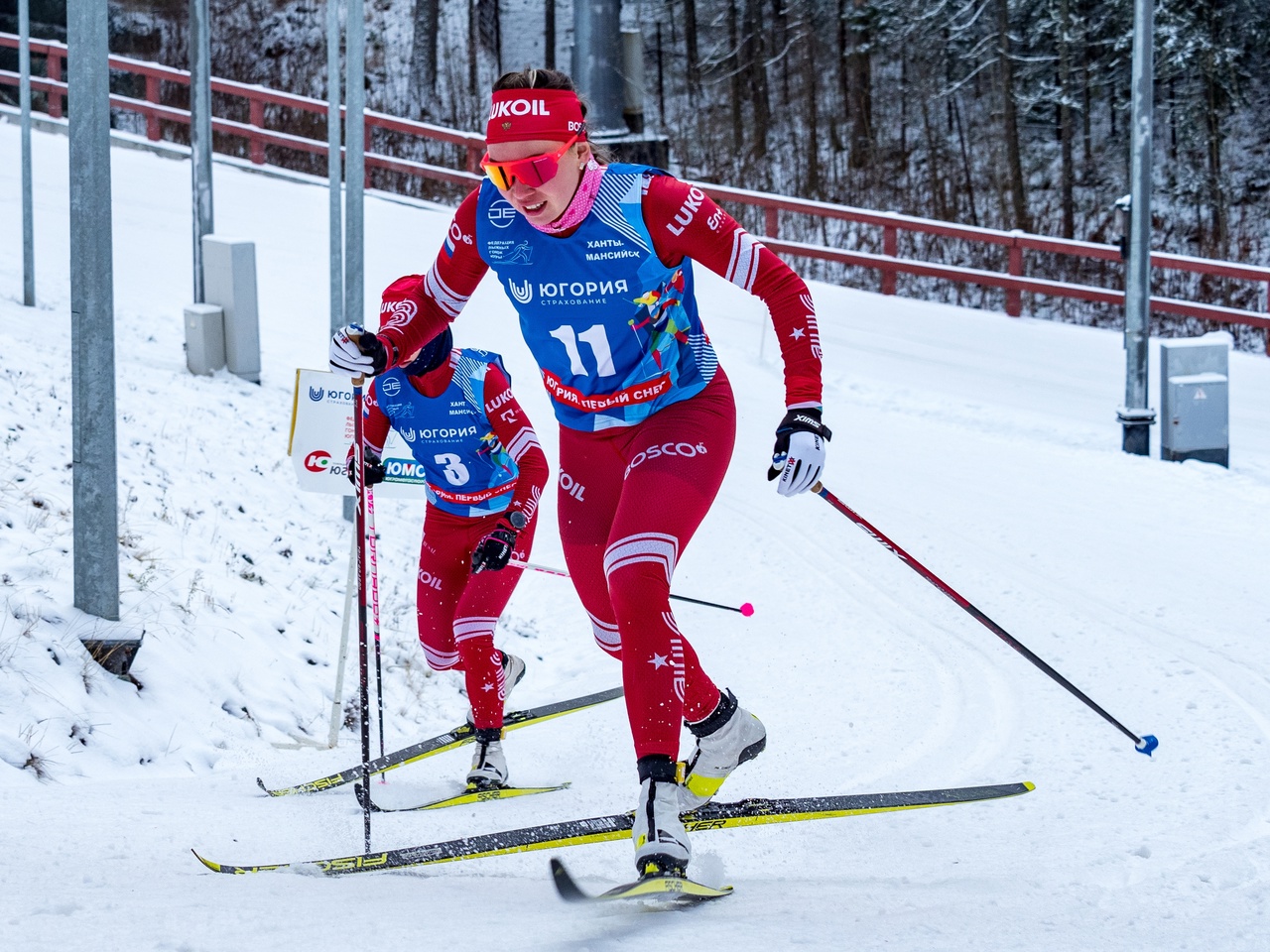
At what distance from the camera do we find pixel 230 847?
386 cm

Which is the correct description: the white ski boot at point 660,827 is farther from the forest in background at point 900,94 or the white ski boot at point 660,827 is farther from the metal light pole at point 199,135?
the forest in background at point 900,94

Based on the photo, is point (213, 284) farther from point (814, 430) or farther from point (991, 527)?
point (814, 430)

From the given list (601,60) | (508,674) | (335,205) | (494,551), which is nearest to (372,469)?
(494,551)

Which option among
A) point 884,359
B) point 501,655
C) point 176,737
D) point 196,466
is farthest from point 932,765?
point 884,359

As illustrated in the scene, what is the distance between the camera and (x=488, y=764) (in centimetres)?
511

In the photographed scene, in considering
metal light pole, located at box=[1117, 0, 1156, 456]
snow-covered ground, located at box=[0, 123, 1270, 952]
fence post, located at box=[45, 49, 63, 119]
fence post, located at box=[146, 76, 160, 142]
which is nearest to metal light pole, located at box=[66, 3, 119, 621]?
snow-covered ground, located at box=[0, 123, 1270, 952]

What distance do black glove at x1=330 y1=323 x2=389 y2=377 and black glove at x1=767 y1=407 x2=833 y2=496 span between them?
1.39m

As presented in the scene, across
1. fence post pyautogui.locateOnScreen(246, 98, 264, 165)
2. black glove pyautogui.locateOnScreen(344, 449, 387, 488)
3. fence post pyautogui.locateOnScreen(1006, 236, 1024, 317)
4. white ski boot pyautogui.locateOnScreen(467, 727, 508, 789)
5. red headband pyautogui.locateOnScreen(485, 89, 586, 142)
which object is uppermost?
fence post pyautogui.locateOnScreen(246, 98, 264, 165)

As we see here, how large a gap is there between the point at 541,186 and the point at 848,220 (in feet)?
48.3

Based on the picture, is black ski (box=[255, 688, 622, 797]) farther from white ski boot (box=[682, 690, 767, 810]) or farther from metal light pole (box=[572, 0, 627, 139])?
metal light pole (box=[572, 0, 627, 139])

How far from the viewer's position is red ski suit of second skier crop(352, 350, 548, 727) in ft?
17.0

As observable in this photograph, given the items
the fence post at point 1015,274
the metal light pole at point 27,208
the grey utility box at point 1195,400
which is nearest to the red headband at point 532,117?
the grey utility box at point 1195,400

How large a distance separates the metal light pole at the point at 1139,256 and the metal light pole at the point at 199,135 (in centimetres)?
789

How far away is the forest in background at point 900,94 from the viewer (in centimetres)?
2562
